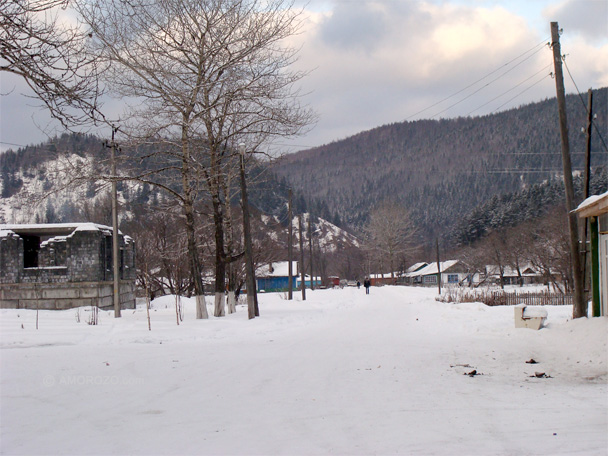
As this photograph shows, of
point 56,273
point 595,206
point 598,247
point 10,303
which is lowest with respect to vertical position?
point 10,303

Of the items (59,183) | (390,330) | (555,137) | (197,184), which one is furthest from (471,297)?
(555,137)

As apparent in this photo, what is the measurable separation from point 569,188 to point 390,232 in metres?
66.8

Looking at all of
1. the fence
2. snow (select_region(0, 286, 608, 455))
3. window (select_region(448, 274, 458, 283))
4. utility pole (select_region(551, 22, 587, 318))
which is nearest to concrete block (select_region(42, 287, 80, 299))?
snow (select_region(0, 286, 608, 455))

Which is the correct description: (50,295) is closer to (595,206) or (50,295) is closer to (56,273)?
(56,273)

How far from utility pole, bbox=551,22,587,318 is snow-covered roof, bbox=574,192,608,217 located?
2485 millimetres

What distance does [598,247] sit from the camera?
547 inches

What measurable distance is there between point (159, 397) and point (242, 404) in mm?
1227

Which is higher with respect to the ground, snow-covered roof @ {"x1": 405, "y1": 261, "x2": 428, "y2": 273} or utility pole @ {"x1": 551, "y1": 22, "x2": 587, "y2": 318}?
utility pole @ {"x1": 551, "y1": 22, "x2": 587, "y2": 318}

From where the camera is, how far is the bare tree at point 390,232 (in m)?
83.1

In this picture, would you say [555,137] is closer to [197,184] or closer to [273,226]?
[273,226]

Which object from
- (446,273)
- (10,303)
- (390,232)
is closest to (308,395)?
(10,303)

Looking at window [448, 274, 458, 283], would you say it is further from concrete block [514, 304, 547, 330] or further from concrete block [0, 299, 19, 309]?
concrete block [514, 304, 547, 330]

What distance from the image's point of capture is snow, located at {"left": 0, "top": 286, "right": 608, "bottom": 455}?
532 centimetres

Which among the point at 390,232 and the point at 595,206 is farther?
the point at 390,232
